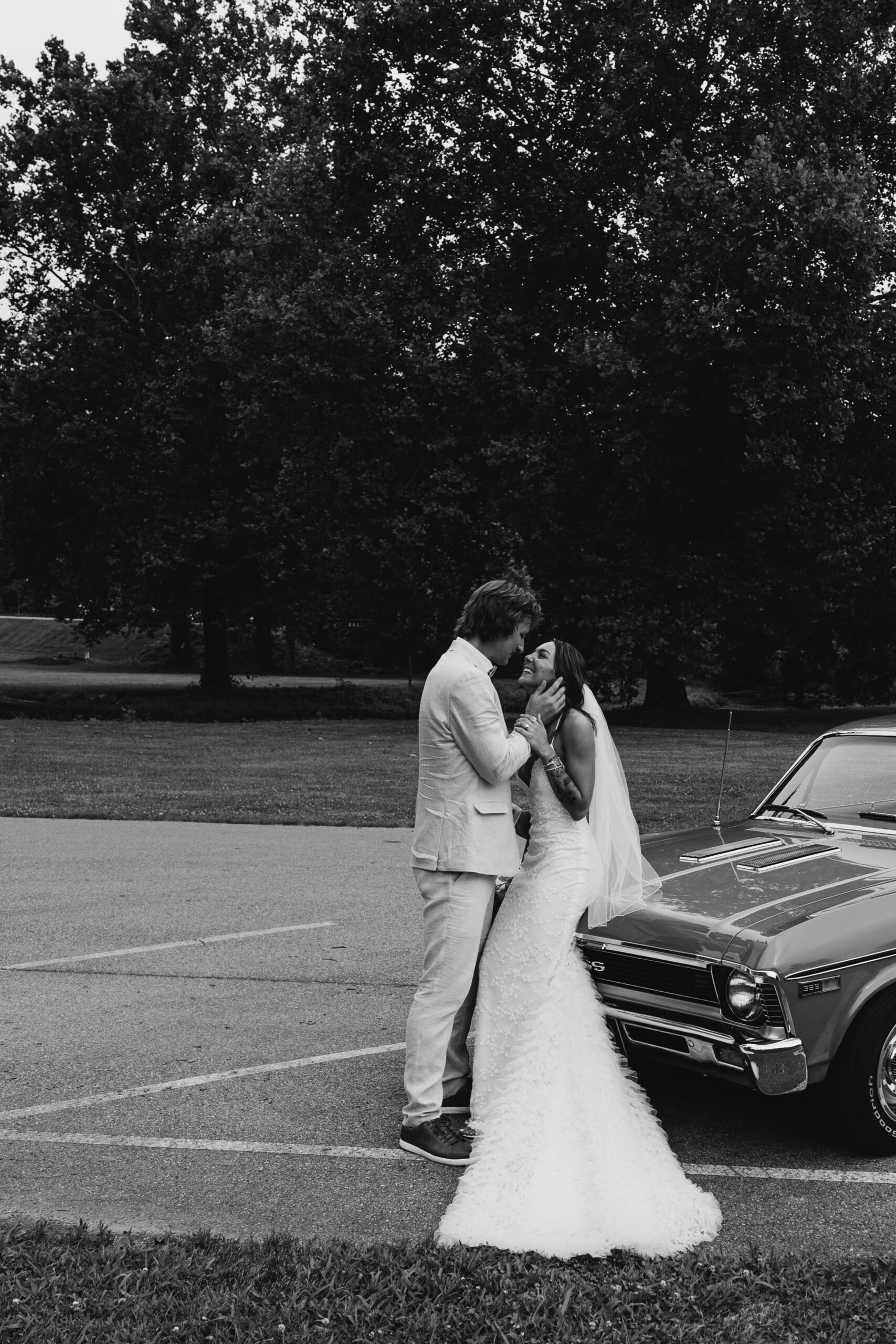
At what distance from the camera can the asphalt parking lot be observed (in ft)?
13.2

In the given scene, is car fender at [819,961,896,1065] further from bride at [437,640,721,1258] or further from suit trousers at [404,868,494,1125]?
suit trousers at [404,868,494,1125]

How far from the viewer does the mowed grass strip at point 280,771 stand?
43.5ft

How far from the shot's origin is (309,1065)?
547cm

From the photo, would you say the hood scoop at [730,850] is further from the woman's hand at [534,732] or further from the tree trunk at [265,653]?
the tree trunk at [265,653]

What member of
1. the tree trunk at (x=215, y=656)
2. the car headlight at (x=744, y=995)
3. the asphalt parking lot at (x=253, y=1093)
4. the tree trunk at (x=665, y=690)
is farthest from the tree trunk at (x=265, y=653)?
the car headlight at (x=744, y=995)

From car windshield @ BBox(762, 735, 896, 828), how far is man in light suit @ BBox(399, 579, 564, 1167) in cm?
186

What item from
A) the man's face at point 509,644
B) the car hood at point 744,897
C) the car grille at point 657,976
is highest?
the man's face at point 509,644

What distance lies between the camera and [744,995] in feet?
14.1

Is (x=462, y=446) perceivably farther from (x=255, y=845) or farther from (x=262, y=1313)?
(x=262, y=1313)

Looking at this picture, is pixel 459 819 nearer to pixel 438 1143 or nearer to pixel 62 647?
pixel 438 1143

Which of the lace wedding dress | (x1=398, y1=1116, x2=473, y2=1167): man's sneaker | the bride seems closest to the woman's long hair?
the bride

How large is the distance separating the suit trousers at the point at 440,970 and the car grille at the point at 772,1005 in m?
1.06

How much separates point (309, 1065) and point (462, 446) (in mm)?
19587

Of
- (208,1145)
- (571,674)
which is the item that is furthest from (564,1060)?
(571,674)
